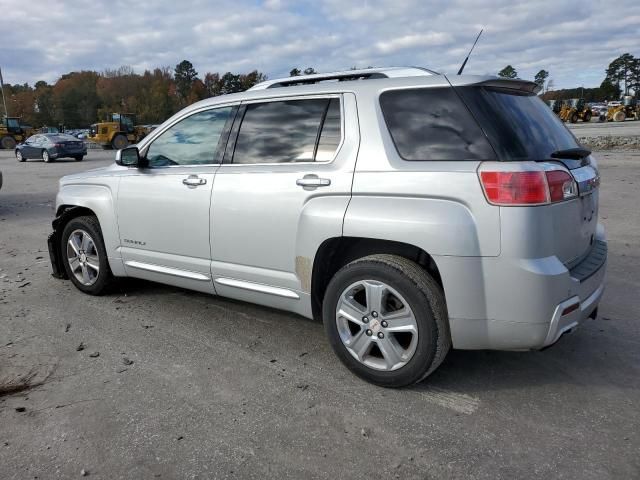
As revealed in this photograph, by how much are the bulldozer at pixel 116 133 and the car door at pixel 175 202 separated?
116 feet

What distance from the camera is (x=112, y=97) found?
105 metres

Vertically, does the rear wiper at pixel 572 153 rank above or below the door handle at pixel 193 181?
above

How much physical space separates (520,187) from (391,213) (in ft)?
2.40

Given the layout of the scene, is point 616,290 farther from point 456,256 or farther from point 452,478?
point 452,478

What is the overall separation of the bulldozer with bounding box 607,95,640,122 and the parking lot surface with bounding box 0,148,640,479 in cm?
5405

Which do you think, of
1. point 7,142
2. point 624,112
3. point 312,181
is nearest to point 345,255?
point 312,181

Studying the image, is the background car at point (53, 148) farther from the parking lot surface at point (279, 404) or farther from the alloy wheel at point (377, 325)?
the alloy wheel at point (377, 325)

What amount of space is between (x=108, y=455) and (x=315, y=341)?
1.77 meters

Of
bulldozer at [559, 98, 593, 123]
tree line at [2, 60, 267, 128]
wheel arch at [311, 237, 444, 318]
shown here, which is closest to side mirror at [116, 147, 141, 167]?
wheel arch at [311, 237, 444, 318]

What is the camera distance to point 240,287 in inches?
156

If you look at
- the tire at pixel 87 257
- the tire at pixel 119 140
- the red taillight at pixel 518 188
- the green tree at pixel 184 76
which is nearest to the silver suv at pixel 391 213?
the red taillight at pixel 518 188

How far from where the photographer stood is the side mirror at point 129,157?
A: 15.0ft

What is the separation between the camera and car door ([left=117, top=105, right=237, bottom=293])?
4.14m

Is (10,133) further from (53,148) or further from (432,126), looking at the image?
(432,126)
